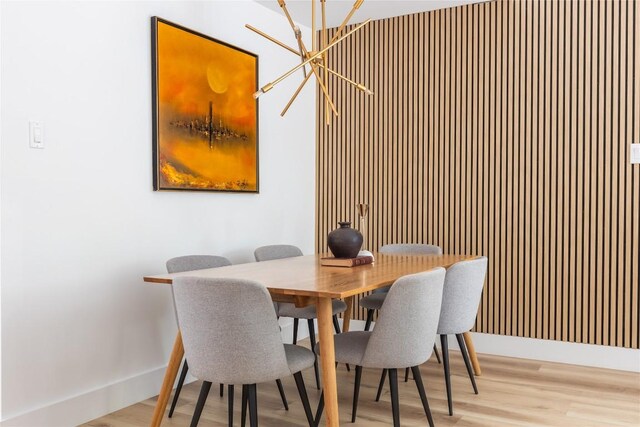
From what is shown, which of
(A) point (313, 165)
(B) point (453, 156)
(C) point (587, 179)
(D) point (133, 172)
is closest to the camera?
(D) point (133, 172)

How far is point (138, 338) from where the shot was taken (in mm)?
3436

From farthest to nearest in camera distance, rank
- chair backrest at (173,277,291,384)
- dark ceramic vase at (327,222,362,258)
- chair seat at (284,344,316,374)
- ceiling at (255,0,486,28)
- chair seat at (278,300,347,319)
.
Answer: ceiling at (255,0,486,28) < chair seat at (278,300,347,319) < dark ceramic vase at (327,222,362,258) < chair seat at (284,344,316,374) < chair backrest at (173,277,291,384)

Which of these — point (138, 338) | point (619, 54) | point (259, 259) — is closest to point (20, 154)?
point (138, 338)

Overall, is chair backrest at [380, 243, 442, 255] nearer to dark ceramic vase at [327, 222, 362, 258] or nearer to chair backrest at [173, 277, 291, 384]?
dark ceramic vase at [327, 222, 362, 258]

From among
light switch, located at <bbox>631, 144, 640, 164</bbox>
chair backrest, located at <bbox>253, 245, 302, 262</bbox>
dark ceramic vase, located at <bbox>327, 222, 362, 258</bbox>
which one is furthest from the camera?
light switch, located at <bbox>631, 144, 640, 164</bbox>

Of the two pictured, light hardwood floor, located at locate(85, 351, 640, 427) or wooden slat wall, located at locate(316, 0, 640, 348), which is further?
wooden slat wall, located at locate(316, 0, 640, 348)

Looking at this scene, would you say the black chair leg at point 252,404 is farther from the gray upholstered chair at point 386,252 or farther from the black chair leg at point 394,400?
the gray upholstered chair at point 386,252

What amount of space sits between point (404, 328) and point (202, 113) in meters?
1.99

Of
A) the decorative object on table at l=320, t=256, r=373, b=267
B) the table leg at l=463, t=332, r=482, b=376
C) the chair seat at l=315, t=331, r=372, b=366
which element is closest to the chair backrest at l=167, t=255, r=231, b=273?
the decorative object on table at l=320, t=256, r=373, b=267

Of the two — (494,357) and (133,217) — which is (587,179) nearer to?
(494,357)

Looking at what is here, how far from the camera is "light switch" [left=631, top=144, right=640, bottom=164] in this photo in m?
3.94

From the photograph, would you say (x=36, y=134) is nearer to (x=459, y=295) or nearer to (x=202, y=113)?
(x=202, y=113)

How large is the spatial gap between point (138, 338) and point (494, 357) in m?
2.46

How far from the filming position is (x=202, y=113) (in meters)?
3.77
